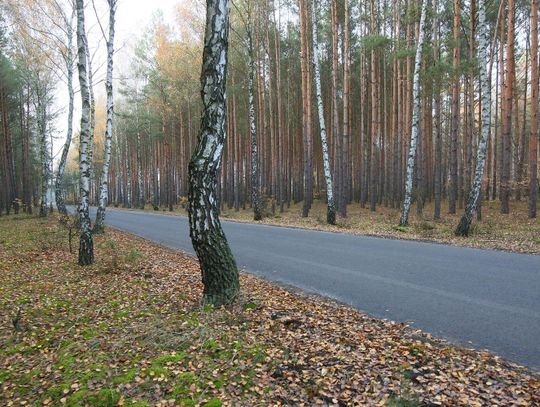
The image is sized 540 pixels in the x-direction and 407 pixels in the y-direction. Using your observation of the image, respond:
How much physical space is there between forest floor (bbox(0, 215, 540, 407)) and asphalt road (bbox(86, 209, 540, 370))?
0.44 m

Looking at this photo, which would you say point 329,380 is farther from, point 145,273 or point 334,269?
point 145,273

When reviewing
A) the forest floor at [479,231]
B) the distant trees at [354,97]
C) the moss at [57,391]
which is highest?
the distant trees at [354,97]

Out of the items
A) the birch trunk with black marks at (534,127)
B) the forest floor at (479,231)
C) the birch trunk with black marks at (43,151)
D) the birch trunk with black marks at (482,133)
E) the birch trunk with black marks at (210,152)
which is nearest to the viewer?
the birch trunk with black marks at (210,152)

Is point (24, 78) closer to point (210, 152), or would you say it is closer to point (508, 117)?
point (210, 152)

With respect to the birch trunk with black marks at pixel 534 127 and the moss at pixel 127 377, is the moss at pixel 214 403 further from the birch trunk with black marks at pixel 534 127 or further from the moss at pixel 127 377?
the birch trunk with black marks at pixel 534 127

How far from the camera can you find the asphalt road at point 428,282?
4.48 metres

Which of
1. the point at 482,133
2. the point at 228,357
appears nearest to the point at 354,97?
the point at 482,133

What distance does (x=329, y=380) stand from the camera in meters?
3.47

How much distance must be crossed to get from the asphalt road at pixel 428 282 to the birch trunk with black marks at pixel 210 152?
2.12m

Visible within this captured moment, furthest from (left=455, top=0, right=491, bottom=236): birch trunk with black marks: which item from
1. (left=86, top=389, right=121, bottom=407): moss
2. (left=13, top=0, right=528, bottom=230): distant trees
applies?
(left=86, top=389, right=121, bottom=407): moss

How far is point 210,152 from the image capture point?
211 inches

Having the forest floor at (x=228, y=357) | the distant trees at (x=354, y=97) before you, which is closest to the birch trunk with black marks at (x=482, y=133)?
the distant trees at (x=354, y=97)

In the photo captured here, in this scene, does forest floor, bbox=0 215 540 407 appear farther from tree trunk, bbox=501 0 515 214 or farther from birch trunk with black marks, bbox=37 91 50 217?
birch trunk with black marks, bbox=37 91 50 217

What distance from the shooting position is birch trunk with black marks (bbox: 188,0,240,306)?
5.32m
